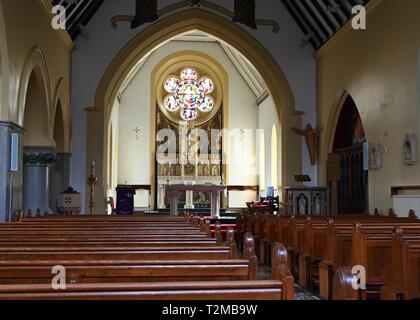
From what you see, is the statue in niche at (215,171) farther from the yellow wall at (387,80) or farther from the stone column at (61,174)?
the yellow wall at (387,80)

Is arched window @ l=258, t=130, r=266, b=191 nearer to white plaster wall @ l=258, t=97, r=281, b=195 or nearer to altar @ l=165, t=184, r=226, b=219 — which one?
white plaster wall @ l=258, t=97, r=281, b=195

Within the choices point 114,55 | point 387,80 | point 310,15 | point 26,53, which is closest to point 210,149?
point 114,55

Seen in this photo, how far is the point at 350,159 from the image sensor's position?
469 inches

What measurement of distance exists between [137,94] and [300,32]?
8.00 m

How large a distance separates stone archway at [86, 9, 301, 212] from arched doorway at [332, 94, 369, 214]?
1.41m

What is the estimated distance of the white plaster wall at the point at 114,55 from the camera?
1356cm

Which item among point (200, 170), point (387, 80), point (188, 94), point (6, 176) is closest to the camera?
point (6, 176)

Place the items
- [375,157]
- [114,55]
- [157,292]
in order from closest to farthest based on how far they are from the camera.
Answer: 1. [157,292]
2. [375,157]
3. [114,55]

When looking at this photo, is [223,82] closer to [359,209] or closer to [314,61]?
[314,61]

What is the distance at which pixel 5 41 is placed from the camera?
782 centimetres

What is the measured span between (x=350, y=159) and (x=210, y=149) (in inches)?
357

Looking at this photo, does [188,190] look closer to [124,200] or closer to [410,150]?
[124,200]

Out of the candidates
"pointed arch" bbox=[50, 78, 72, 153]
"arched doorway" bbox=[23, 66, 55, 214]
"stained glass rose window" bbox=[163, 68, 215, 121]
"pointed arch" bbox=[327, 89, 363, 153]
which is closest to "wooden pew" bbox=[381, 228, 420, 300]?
"arched doorway" bbox=[23, 66, 55, 214]
